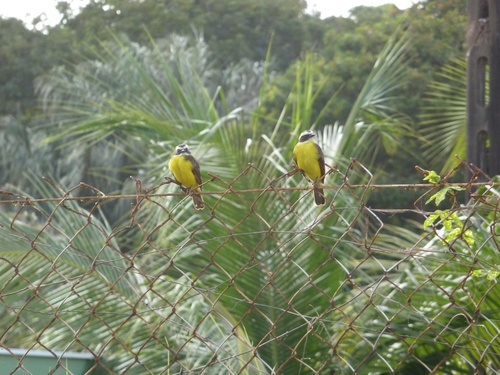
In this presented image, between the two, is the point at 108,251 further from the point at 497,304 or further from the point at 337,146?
the point at 497,304

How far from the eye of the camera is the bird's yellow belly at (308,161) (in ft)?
15.9

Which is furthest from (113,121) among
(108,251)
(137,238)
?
(108,251)

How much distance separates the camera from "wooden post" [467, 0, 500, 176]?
7.27m

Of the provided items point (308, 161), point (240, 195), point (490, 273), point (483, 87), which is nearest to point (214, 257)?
point (308, 161)

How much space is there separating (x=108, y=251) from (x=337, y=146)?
6.18ft

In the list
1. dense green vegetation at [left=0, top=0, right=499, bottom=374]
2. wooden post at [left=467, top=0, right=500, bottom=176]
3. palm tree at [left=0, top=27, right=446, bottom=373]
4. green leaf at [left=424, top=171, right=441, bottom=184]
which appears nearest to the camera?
green leaf at [left=424, top=171, right=441, bottom=184]

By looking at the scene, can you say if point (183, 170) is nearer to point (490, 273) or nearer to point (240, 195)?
point (240, 195)

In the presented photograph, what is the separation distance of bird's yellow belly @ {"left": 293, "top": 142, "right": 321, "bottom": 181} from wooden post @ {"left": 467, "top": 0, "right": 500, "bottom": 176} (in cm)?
269

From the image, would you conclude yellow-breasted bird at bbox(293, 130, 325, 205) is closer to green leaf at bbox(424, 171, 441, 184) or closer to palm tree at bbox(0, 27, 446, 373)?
palm tree at bbox(0, 27, 446, 373)

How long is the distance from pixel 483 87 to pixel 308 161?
3.12 metres

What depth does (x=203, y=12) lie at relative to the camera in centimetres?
3169

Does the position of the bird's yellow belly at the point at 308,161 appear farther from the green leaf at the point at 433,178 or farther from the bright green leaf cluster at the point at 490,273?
the green leaf at the point at 433,178

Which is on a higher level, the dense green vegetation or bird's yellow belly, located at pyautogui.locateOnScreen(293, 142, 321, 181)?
bird's yellow belly, located at pyautogui.locateOnScreen(293, 142, 321, 181)

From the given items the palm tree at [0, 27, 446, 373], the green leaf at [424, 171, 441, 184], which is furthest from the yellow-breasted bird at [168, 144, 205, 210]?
the green leaf at [424, 171, 441, 184]
